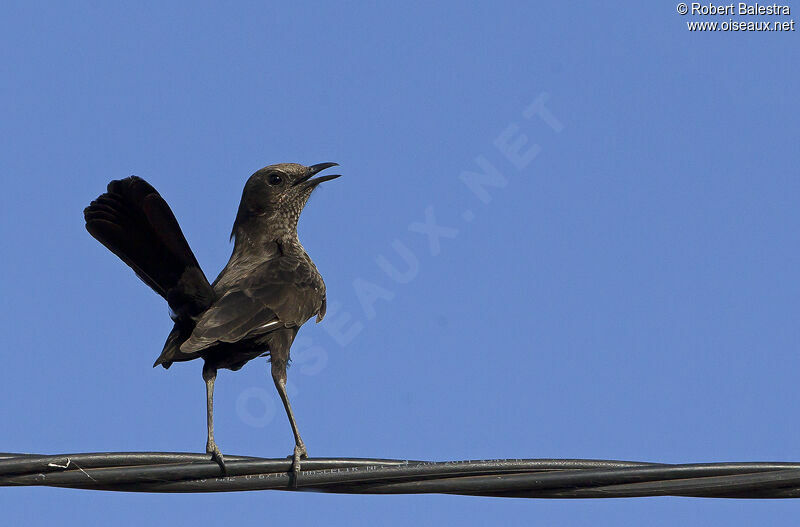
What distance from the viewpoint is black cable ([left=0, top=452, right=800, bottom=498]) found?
376 centimetres

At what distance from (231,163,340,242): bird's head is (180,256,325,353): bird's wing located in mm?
676

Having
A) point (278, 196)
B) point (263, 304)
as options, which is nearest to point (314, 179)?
point (278, 196)

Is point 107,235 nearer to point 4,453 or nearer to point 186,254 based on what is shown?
point 186,254

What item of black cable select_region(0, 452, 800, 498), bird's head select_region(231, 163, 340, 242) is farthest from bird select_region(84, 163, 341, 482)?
black cable select_region(0, 452, 800, 498)

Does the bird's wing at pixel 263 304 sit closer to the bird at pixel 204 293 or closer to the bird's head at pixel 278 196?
the bird at pixel 204 293

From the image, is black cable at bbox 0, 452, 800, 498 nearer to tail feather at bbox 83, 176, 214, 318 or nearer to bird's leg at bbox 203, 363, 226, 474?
bird's leg at bbox 203, 363, 226, 474

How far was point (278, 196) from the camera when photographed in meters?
7.79

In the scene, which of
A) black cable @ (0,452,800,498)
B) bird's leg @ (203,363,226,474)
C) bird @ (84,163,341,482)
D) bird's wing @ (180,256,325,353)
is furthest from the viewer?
bird @ (84,163,341,482)

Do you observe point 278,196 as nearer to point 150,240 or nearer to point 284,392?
point 150,240

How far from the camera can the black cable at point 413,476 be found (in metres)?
3.76

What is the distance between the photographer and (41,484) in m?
3.99

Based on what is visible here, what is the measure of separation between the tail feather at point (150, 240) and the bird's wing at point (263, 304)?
0.19 m

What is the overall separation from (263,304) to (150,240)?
802 mm

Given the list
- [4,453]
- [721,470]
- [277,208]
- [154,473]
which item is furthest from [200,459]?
[277,208]
